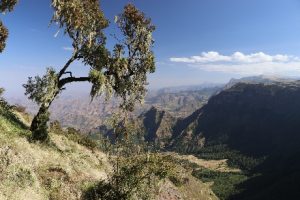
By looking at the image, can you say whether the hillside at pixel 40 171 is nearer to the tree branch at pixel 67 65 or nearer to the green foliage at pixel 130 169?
the green foliage at pixel 130 169

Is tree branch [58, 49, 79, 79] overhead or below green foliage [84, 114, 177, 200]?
overhead

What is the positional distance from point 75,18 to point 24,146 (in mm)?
12691

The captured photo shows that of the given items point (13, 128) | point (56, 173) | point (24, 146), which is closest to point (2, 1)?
point (13, 128)

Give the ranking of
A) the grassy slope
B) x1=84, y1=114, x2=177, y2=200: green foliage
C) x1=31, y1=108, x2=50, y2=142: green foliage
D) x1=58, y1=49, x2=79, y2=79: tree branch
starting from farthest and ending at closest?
1. x1=58, y1=49, x2=79, y2=79: tree branch
2. x1=31, y1=108, x2=50, y2=142: green foliage
3. x1=84, y1=114, x2=177, y2=200: green foliage
4. the grassy slope

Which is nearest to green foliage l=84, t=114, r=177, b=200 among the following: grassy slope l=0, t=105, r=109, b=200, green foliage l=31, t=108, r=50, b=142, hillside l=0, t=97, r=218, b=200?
hillside l=0, t=97, r=218, b=200

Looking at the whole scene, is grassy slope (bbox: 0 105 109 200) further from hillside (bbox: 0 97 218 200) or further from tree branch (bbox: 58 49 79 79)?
tree branch (bbox: 58 49 79 79)

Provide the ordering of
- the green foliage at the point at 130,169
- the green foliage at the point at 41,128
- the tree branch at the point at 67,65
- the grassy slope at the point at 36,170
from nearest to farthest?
the grassy slope at the point at 36,170 < the green foliage at the point at 130,169 < the green foliage at the point at 41,128 < the tree branch at the point at 67,65

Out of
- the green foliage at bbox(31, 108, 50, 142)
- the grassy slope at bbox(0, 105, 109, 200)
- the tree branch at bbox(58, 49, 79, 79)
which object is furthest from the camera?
the tree branch at bbox(58, 49, 79, 79)

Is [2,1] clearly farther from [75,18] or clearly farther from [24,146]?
[24,146]

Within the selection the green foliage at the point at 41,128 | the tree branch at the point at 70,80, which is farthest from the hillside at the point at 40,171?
the tree branch at the point at 70,80

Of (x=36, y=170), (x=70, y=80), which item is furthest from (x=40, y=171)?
(x=70, y=80)

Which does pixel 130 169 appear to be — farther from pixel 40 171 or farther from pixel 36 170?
pixel 36 170

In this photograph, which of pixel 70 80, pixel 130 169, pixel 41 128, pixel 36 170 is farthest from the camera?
pixel 70 80

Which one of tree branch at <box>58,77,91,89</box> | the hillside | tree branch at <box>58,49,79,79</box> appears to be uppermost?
tree branch at <box>58,49,79,79</box>
